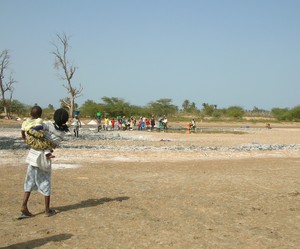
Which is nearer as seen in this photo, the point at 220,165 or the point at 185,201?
the point at 185,201

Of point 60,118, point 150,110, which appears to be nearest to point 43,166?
point 60,118

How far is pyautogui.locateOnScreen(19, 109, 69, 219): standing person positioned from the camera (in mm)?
6539

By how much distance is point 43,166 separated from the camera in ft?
21.5

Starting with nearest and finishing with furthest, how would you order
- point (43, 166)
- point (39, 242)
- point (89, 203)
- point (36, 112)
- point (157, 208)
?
point (39, 242), point (43, 166), point (36, 112), point (157, 208), point (89, 203)

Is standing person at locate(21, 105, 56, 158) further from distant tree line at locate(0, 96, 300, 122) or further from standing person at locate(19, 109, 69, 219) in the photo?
distant tree line at locate(0, 96, 300, 122)

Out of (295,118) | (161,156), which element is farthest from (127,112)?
(161,156)

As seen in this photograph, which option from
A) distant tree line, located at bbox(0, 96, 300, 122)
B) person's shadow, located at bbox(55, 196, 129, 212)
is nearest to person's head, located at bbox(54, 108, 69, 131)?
person's shadow, located at bbox(55, 196, 129, 212)

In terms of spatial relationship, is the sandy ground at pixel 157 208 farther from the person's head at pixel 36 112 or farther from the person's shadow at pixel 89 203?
the person's head at pixel 36 112

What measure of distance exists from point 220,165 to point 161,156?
11.7 feet

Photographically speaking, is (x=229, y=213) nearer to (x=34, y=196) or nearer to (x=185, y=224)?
(x=185, y=224)

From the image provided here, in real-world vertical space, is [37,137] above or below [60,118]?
below

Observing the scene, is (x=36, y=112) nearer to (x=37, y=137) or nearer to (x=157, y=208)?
(x=37, y=137)

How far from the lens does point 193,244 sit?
5.36 m

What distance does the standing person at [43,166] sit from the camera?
654cm
